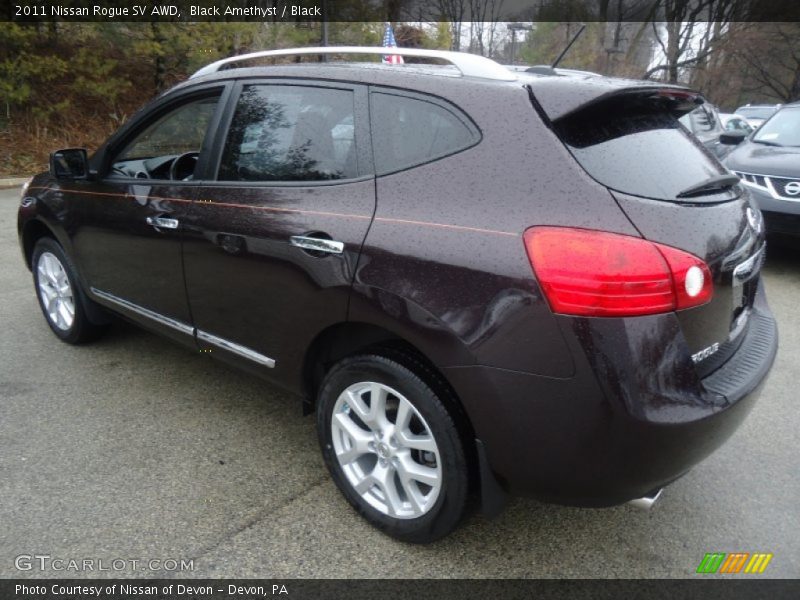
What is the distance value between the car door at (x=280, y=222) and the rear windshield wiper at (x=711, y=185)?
106 cm

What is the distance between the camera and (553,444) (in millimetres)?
1836

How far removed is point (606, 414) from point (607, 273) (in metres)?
0.40

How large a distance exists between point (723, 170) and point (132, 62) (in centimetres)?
1643

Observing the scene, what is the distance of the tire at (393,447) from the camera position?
6.75 feet

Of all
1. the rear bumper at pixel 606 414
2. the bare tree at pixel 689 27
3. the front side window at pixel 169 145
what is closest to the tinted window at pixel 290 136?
the front side window at pixel 169 145

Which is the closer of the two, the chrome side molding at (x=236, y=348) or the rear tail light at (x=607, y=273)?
the rear tail light at (x=607, y=273)

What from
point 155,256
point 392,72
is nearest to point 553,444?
point 392,72

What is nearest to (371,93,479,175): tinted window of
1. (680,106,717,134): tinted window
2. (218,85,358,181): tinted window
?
(218,85,358,181): tinted window

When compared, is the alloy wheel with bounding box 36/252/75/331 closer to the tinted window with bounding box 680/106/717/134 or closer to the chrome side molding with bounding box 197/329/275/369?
the chrome side molding with bounding box 197/329/275/369

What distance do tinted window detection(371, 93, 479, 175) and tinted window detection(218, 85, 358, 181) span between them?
13 cm

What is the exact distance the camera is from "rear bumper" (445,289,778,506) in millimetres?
1719

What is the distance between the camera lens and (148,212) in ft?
9.98

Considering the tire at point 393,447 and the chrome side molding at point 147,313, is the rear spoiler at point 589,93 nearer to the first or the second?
the tire at point 393,447

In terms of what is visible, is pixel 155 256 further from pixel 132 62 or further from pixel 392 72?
pixel 132 62
